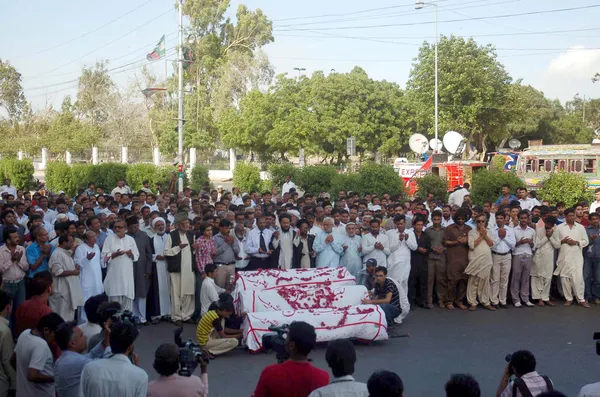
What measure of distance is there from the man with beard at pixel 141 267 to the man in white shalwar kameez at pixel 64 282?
1438 mm

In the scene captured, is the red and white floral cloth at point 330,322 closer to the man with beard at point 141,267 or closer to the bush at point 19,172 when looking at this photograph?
the man with beard at point 141,267

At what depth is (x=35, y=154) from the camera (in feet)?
183

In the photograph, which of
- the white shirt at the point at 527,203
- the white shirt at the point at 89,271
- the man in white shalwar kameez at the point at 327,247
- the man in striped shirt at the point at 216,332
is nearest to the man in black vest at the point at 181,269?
the white shirt at the point at 89,271

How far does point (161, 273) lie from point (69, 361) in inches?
233

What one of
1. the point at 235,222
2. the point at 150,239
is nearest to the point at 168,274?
the point at 150,239

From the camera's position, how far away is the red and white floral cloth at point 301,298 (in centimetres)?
934

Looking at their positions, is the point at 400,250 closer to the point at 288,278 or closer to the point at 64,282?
the point at 288,278

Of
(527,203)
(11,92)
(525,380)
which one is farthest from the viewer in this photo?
(11,92)

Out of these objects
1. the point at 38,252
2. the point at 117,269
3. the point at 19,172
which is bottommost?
the point at 117,269

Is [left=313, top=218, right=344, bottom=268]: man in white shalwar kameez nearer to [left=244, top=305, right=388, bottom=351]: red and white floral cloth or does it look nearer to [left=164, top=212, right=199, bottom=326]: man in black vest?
[left=244, top=305, right=388, bottom=351]: red and white floral cloth

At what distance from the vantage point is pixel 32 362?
4.92 m

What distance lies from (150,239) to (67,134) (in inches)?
1878

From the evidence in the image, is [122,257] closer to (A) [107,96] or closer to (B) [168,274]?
(B) [168,274]

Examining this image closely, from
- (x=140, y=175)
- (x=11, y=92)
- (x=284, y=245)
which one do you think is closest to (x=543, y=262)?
(x=284, y=245)
